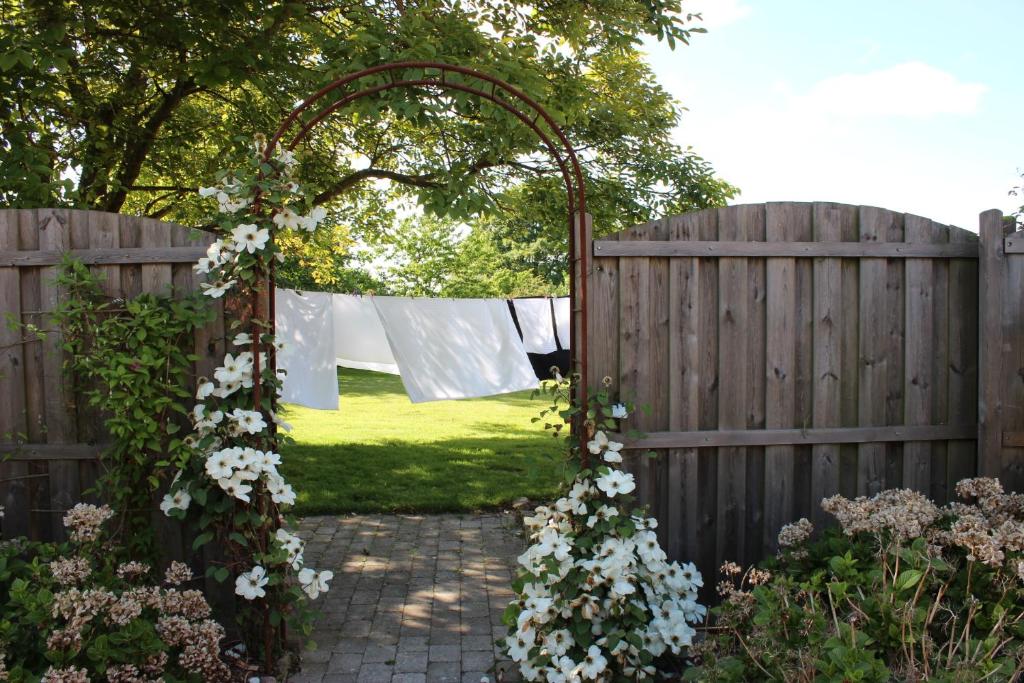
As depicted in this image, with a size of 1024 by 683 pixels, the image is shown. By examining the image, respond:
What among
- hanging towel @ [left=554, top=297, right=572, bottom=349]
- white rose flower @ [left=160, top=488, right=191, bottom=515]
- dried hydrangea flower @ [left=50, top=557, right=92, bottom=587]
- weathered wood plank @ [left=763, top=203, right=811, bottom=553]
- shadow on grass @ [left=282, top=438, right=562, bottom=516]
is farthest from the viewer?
hanging towel @ [left=554, top=297, right=572, bottom=349]

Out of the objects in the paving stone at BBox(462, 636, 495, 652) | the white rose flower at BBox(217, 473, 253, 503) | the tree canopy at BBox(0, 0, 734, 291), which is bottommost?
the paving stone at BBox(462, 636, 495, 652)

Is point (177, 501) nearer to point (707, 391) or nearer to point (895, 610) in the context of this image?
point (707, 391)

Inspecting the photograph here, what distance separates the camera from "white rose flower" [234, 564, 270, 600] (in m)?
2.78

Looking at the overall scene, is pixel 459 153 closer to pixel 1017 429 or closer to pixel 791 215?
pixel 791 215

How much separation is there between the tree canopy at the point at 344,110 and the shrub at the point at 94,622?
2.58 metres

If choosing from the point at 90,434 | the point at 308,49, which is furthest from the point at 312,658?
the point at 308,49

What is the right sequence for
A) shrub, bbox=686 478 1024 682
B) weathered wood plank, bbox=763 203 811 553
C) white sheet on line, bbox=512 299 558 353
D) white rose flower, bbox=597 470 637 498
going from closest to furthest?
1. shrub, bbox=686 478 1024 682
2. white rose flower, bbox=597 470 637 498
3. weathered wood plank, bbox=763 203 811 553
4. white sheet on line, bbox=512 299 558 353

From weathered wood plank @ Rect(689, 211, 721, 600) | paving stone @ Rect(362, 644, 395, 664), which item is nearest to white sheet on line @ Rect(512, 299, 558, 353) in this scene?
weathered wood plank @ Rect(689, 211, 721, 600)

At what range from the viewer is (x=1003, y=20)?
5234mm

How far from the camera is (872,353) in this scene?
3.36 m

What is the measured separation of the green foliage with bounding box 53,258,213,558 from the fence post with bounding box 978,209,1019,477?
3178mm

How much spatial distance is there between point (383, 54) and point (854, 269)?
2.63 metres

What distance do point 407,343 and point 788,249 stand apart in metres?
3.56

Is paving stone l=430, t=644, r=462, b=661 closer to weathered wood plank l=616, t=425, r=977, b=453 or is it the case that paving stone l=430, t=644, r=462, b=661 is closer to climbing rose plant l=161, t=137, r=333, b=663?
climbing rose plant l=161, t=137, r=333, b=663
